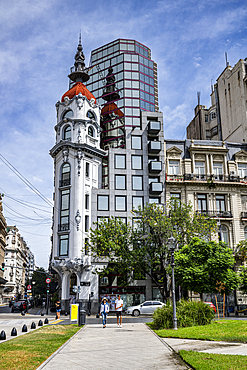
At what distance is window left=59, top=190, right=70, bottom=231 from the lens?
1769 inches

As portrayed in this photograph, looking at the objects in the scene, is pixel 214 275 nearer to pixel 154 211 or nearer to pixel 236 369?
pixel 154 211

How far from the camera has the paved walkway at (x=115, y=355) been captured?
9891 mm

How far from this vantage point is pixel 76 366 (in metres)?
9.90

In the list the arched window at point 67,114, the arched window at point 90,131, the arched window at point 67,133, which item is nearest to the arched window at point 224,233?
the arched window at point 90,131

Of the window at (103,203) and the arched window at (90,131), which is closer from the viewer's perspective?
the window at (103,203)

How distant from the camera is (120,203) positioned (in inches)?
1831

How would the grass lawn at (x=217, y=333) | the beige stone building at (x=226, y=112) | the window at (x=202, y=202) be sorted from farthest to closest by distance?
the beige stone building at (x=226, y=112) → the window at (x=202, y=202) → the grass lawn at (x=217, y=333)

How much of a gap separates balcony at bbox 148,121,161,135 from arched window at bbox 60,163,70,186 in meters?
12.1

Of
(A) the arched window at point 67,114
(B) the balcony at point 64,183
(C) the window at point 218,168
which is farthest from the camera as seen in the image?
(A) the arched window at point 67,114

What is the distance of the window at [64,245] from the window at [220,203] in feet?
65.0

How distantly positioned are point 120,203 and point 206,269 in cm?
1901

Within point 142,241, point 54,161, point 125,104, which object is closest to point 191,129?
point 125,104

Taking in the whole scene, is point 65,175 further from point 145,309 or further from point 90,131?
point 145,309

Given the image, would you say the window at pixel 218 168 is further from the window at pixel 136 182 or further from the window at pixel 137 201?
the window at pixel 137 201
